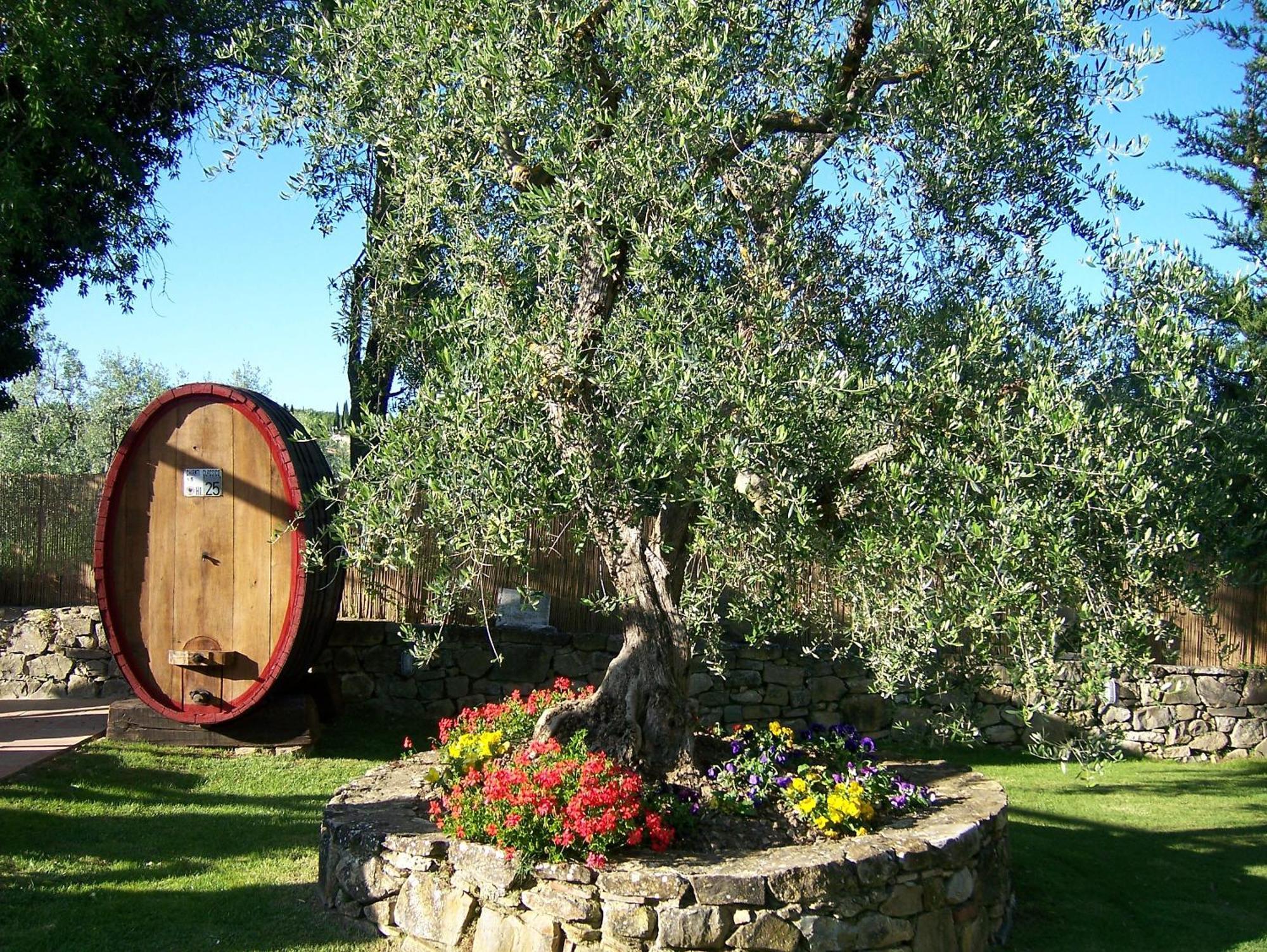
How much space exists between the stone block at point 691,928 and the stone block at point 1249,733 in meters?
10.7

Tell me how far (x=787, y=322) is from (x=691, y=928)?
3250 mm

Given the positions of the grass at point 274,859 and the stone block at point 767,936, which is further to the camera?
the grass at point 274,859

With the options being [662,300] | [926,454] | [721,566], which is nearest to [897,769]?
[721,566]

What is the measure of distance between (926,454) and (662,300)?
1516mm

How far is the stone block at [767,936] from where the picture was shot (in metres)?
5.19

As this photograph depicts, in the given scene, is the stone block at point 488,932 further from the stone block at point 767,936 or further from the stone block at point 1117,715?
the stone block at point 1117,715

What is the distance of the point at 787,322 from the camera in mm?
6047

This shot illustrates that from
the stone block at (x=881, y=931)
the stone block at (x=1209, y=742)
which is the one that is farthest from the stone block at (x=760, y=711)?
the stone block at (x=881, y=931)

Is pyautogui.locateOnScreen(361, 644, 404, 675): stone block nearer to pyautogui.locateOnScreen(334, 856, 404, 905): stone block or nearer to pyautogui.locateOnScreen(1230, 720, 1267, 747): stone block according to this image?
pyautogui.locateOnScreen(334, 856, 404, 905): stone block

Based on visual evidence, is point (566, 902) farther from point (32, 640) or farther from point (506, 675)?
point (32, 640)

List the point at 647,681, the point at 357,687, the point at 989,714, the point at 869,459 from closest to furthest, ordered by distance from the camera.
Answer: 1. the point at 869,459
2. the point at 647,681
3. the point at 357,687
4. the point at 989,714

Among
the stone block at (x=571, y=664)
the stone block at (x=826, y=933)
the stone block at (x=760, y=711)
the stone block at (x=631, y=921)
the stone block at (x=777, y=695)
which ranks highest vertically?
the stone block at (x=571, y=664)

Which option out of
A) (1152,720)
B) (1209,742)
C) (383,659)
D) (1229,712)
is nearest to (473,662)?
(383,659)

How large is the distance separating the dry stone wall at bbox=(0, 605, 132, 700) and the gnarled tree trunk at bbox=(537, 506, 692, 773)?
6.64 m
